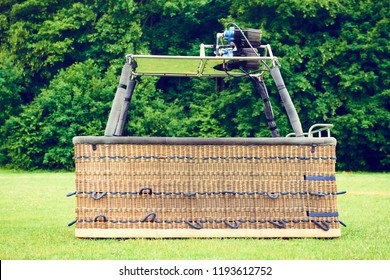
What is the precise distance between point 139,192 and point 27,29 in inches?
869

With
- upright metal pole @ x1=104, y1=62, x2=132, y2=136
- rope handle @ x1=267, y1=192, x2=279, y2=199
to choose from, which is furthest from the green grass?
upright metal pole @ x1=104, y1=62, x2=132, y2=136

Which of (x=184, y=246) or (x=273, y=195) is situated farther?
(x=273, y=195)

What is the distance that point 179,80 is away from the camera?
26797 mm

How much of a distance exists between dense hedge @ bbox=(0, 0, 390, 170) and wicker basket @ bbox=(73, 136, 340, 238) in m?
18.4

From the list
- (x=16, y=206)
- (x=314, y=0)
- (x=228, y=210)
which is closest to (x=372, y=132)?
(x=314, y=0)

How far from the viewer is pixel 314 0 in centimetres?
2442

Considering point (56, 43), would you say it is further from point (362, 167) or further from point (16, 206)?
point (16, 206)

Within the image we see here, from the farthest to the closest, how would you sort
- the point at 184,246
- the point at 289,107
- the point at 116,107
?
the point at 289,107, the point at 116,107, the point at 184,246

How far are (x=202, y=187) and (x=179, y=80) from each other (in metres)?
22.0

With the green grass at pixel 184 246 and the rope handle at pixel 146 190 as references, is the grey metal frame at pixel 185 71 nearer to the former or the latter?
the rope handle at pixel 146 190

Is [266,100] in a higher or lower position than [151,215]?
higher

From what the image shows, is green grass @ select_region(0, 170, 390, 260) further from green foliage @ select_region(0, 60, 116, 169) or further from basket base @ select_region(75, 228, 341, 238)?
green foliage @ select_region(0, 60, 116, 169)

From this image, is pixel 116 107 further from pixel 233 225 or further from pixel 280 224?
pixel 280 224

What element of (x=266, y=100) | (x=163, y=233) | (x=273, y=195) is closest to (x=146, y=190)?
(x=163, y=233)
